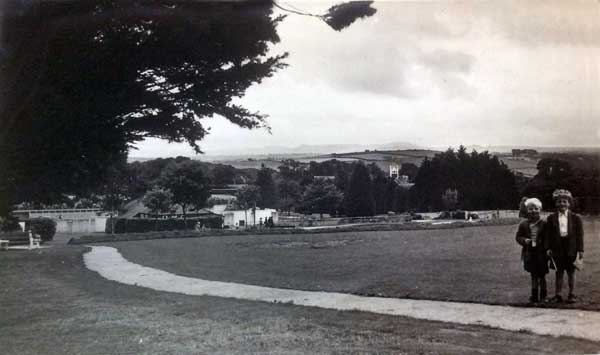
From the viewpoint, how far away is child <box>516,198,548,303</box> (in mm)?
7160

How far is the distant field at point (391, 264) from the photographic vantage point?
26.8 ft

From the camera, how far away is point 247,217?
18484 millimetres

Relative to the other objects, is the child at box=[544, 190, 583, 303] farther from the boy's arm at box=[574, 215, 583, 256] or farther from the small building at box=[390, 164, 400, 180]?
the small building at box=[390, 164, 400, 180]

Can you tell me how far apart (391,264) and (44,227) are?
15.2 m

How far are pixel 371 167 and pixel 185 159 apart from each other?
12.5 feet

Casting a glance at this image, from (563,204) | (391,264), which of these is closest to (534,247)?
(563,204)

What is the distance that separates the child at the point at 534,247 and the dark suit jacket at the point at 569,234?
8 centimetres

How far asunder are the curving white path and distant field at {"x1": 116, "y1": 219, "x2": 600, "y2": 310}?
1.27 feet

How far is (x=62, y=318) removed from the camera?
7.39m

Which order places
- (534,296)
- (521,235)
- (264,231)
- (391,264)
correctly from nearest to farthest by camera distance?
1. (534,296)
2. (521,235)
3. (391,264)
4. (264,231)

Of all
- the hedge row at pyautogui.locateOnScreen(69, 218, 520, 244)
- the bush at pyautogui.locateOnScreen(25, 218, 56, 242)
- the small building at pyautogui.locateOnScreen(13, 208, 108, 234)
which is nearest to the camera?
the hedge row at pyautogui.locateOnScreen(69, 218, 520, 244)

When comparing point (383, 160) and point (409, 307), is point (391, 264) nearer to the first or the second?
point (383, 160)

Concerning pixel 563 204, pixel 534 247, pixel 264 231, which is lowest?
pixel 264 231

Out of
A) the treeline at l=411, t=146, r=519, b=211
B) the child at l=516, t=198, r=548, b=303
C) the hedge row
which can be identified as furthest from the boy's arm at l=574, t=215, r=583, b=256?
the hedge row
